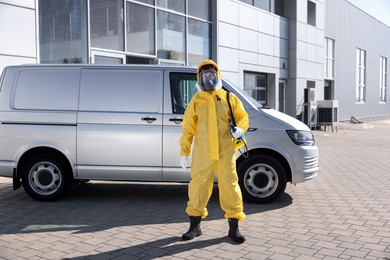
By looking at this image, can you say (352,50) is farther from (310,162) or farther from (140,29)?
(310,162)

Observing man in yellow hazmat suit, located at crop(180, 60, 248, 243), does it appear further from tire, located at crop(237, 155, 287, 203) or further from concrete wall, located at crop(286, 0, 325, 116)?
concrete wall, located at crop(286, 0, 325, 116)

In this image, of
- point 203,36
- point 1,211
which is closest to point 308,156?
point 1,211

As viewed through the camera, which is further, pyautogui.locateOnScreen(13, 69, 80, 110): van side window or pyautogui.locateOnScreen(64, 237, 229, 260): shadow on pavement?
pyautogui.locateOnScreen(13, 69, 80, 110): van side window

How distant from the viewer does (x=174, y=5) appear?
14.5 m

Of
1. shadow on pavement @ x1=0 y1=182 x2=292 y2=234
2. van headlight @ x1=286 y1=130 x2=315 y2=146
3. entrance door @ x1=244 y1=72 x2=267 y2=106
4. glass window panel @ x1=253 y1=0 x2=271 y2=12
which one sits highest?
glass window panel @ x1=253 y1=0 x2=271 y2=12

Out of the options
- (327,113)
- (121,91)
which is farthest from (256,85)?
(121,91)

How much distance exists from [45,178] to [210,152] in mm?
3018

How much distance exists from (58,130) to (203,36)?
10.1 meters

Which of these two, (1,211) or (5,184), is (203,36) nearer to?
(5,184)

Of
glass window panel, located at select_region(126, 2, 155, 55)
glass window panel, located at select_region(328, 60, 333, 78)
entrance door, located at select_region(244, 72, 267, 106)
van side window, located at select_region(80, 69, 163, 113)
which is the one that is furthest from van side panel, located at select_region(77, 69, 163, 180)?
glass window panel, located at select_region(328, 60, 333, 78)

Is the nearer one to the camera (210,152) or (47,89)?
(210,152)

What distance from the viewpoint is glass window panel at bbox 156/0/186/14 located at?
1395cm

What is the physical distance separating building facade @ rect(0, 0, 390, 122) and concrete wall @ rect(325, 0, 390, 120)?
0.06 metres

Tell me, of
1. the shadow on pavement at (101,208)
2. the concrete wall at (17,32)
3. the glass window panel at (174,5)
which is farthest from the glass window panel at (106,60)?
the shadow on pavement at (101,208)
